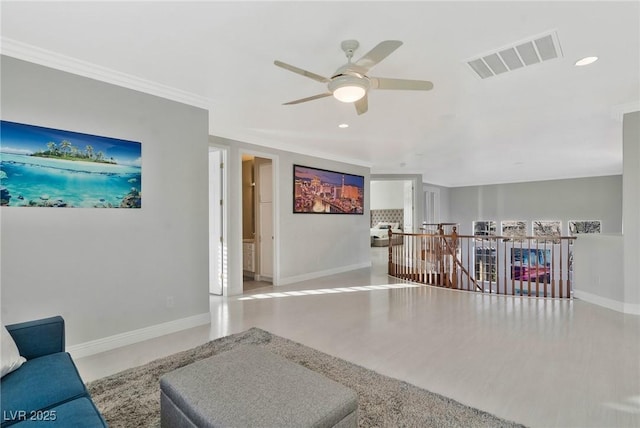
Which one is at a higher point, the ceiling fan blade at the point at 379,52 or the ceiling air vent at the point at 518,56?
the ceiling air vent at the point at 518,56

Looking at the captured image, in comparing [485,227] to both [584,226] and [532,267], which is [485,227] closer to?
[532,267]

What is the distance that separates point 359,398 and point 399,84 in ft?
7.25

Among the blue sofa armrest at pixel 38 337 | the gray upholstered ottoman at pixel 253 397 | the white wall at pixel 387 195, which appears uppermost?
the white wall at pixel 387 195

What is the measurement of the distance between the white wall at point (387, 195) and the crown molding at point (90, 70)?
11.1 meters

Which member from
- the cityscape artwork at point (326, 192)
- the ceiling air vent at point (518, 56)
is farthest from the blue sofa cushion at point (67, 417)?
the cityscape artwork at point (326, 192)

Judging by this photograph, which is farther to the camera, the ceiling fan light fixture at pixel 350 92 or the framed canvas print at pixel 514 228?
the framed canvas print at pixel 514 228

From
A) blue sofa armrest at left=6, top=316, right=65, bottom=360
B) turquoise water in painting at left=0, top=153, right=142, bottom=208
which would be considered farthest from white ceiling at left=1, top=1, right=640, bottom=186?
blue sofa armrest at left=6, top=316, right=65, bottom=360

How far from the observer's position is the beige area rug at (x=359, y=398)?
6.20 ft

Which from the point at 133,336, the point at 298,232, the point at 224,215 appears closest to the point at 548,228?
the point at 298,232

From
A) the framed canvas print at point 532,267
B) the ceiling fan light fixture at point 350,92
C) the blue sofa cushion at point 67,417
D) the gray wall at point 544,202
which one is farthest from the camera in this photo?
the gray wall at point 544,202

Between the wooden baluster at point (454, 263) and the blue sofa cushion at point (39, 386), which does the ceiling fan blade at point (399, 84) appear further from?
the wooden baluster at point (454, 263)

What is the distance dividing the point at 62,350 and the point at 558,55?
165 inches

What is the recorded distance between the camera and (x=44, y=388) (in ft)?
4.91

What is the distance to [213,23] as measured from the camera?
2.20 m
